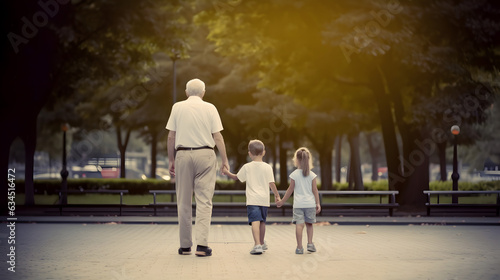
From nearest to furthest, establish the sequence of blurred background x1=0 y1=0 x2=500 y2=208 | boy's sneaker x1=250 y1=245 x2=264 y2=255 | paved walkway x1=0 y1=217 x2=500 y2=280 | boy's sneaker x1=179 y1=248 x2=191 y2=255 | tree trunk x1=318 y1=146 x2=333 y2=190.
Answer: paved walkway x1=0 y1=217 x2=500 y2=280
boy's sneaker x1=179 y1=248 x2=191 y2=255
boy's sneaker x1=250 y1=245 x2=264 y2=255
blurred background x1=0 y1=0 x2=500 y2=208
tree trunk x1=318 y1=146 x2=333 y2=190

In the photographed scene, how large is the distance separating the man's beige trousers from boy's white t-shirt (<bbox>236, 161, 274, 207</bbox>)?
926mm

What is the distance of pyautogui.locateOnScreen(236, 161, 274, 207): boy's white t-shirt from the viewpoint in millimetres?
11664

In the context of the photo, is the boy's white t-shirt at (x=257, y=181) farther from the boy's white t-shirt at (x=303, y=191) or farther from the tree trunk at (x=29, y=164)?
the tree trunk at (x=29, y=164)

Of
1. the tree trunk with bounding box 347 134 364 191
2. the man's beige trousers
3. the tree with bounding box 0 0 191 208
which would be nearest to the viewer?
the man's beige trousers

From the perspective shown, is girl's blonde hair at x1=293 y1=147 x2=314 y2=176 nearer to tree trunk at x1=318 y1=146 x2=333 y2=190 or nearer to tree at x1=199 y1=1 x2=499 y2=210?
tree at x1=199 y1=1 x2=499 y2=210

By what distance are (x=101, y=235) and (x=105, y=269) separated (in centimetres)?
641

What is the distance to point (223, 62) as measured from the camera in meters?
43.2

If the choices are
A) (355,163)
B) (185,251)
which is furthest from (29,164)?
(355,163)

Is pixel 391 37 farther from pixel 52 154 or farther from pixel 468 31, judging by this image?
pixel 52 154

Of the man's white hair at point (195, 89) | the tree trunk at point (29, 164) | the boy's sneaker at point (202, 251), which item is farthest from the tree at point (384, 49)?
the boy's sneaker at point (202, 251)

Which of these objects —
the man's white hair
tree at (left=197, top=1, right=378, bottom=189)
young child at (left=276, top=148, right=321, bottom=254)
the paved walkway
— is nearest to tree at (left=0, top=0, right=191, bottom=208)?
tree at (left=197, top=1, right=378, bottom=189)

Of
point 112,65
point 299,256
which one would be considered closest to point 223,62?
point 112,65

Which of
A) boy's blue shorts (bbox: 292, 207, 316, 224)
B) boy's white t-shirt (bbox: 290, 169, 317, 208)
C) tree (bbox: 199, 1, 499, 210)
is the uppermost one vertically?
tree (bbox: 199, 1, 499, 210)

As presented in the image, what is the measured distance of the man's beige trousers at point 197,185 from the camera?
424 inches
